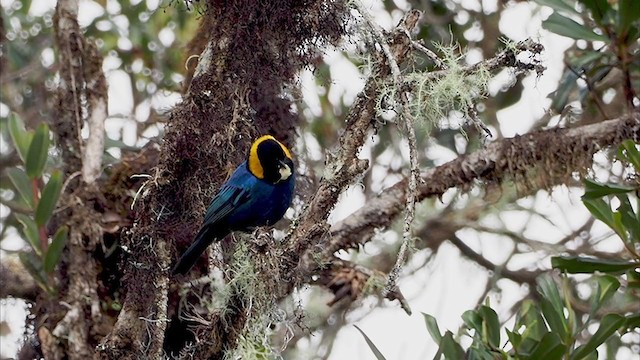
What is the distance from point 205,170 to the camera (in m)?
3.59

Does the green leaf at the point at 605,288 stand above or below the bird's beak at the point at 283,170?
above

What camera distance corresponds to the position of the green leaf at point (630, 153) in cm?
368

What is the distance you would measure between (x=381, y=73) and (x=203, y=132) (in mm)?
677

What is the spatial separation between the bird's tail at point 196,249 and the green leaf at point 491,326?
1007 mm

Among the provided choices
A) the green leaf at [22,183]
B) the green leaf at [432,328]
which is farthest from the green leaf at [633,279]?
the green leaf at [22,183]

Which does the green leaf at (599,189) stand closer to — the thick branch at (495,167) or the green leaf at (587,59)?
the thick branch at (495,167)

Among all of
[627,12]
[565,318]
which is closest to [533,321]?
[565,318]

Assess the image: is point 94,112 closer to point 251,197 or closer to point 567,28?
point 251,197

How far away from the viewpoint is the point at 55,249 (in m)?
3.96

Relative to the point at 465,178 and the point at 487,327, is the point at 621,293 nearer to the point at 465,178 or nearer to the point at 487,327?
the point at 465,178

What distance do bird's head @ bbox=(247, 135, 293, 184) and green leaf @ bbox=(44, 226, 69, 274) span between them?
2.61 feet

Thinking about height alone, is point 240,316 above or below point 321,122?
below

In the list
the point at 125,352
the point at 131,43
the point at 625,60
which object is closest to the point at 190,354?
the point at 125,352

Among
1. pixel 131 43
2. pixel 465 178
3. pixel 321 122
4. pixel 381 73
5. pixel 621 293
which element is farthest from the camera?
pixel 131 43
